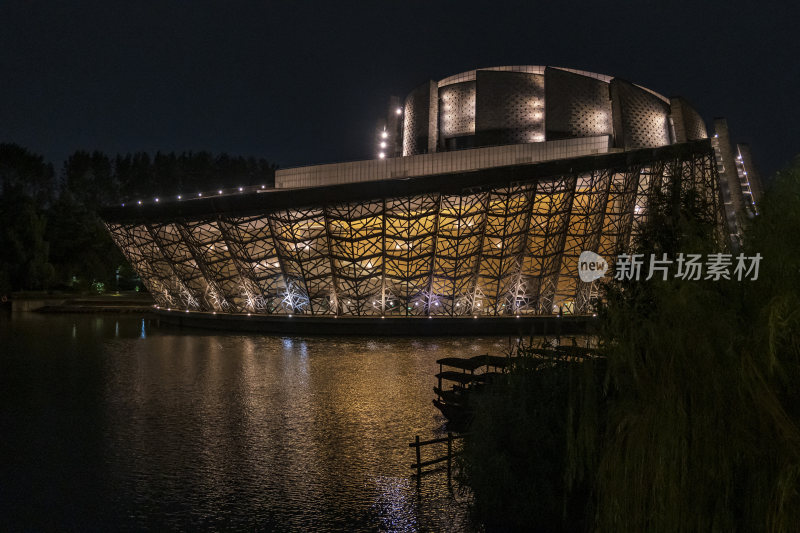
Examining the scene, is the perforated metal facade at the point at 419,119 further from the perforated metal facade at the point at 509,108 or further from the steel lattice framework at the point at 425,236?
the steel lattice framework at the point at 425,236

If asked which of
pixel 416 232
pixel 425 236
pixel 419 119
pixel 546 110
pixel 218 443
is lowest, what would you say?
pixel 218 443

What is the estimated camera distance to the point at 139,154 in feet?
299

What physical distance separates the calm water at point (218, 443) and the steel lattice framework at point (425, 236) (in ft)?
37.3

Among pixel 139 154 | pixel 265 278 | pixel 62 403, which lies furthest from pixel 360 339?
pixel 139 154

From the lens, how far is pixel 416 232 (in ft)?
114

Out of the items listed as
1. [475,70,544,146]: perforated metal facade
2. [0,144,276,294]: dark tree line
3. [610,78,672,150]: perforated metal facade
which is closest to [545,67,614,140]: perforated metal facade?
[610,78,672,150]: perforated metal facade

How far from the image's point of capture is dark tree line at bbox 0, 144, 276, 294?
206 ft

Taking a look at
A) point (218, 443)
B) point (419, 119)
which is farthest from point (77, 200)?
point (218, 443)

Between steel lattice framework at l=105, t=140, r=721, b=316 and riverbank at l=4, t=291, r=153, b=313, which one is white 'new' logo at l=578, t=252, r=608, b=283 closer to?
steel lattice framework at l=105, t=140, r=721, b=316

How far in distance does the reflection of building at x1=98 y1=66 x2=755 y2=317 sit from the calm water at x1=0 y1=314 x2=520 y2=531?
1143 centimetres

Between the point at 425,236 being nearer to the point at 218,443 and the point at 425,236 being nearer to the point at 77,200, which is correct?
the point at 218,443

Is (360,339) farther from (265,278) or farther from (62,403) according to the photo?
(62,403)

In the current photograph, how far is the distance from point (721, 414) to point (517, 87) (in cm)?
4164

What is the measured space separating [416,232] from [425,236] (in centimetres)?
54
